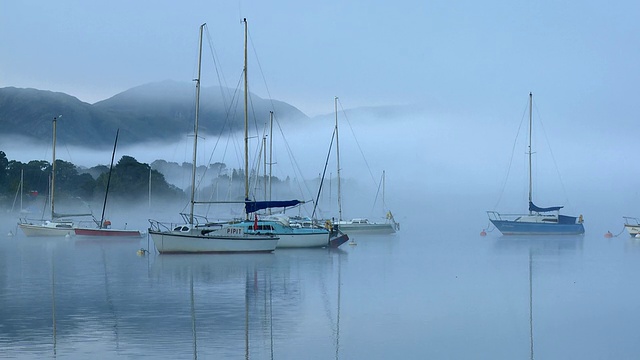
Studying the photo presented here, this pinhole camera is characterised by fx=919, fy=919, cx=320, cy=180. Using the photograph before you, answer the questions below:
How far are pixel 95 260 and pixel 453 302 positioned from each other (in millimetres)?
25094

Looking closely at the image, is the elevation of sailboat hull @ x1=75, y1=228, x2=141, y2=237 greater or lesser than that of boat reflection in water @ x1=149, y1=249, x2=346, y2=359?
greater

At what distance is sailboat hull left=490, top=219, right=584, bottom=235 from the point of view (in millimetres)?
92438

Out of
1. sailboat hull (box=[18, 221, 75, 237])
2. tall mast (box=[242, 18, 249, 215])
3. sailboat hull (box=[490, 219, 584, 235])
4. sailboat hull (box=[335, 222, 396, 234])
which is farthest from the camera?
sailboat hull (box=[490, 219, 584, 235])

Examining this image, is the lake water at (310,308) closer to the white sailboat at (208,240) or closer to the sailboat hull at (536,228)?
the white sailboat at (208,240)

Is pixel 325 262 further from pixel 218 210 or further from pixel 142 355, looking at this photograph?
pixel 218 210

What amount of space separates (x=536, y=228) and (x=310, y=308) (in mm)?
67689

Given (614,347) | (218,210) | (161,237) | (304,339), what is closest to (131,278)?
(161,237)

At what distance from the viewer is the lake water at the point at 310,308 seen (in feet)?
70.0

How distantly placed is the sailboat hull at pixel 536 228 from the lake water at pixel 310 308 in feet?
137

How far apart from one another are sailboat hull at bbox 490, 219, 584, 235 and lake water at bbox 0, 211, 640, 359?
41.6 meters

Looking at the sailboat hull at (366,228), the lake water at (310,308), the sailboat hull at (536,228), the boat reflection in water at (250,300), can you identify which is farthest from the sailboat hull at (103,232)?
the sailboat hull at (536,228)

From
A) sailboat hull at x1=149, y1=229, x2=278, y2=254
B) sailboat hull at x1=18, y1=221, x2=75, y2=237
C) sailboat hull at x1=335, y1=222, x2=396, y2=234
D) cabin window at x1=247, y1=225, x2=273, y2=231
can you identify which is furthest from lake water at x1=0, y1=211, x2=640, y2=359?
sailboat hull at x1=335, y1=222, x2=396, y2=234

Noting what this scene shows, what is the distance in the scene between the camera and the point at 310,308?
28.5 m

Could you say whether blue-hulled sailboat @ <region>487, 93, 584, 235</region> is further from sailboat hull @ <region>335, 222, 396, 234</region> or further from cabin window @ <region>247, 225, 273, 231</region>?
cabin window @ <region>247, 225, 273, 231</region>
